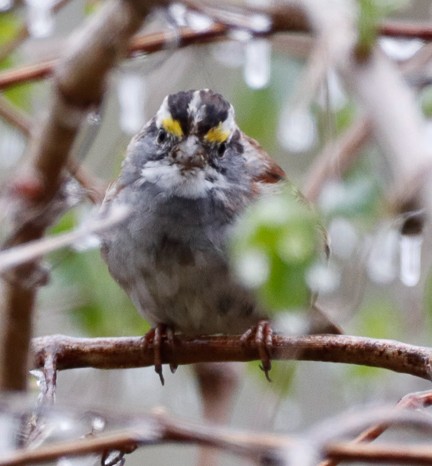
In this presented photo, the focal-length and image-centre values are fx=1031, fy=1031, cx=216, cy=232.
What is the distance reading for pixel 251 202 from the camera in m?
2.70

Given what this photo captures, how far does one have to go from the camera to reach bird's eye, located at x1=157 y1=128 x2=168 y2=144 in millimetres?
2675

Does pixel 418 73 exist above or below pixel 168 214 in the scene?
above

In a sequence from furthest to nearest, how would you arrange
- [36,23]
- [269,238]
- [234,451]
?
[36,23] → [269,238] → [234,451]

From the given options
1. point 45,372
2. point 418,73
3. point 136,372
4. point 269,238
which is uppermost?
point 269,238

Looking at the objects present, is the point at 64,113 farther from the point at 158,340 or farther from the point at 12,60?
the point at 12,60

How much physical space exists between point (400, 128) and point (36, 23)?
6.03 ft

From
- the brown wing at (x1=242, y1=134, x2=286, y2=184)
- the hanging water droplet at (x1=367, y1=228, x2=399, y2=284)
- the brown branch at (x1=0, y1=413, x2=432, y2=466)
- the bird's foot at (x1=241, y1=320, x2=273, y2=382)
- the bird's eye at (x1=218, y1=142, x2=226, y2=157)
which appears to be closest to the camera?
the brown branch at (x1=0, y1=413, x2=432, y2=466)

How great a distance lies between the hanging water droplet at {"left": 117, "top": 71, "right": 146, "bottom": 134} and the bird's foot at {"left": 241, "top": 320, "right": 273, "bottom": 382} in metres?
0.95

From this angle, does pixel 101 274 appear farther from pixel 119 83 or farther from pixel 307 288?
pixel 307 288

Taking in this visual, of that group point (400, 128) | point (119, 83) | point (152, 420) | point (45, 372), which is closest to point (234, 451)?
point (152, 420)

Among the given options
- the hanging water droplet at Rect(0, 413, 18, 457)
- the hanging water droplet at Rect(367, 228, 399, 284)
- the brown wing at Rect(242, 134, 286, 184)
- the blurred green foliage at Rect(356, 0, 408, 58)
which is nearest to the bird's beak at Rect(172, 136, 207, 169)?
the brown wing at Rect(242, 134, 286, 184)

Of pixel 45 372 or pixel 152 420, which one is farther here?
pixel 45 372

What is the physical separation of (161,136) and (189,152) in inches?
4.8

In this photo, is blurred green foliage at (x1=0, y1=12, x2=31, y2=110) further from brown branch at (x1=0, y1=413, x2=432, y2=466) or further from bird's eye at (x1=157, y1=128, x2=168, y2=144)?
brown branch at (x1=0, y1=413, x2=432, y2=466)
